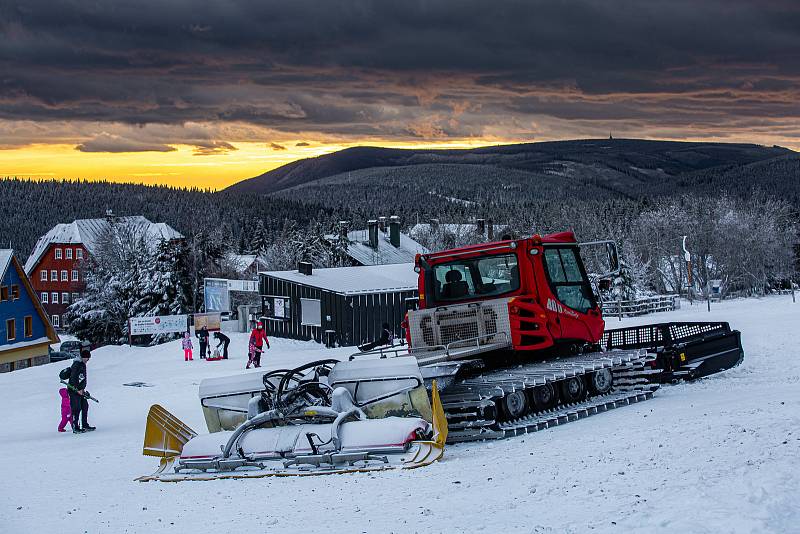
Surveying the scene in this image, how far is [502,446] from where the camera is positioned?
12.2 metres

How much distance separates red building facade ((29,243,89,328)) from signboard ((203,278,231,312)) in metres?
60.8

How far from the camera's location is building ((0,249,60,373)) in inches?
1989

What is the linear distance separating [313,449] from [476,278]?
5406mm

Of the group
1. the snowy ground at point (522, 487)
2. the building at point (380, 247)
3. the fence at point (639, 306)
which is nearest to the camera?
the snowy ground at point (522, 487)

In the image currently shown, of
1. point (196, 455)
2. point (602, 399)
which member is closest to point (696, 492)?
point (196, 455)

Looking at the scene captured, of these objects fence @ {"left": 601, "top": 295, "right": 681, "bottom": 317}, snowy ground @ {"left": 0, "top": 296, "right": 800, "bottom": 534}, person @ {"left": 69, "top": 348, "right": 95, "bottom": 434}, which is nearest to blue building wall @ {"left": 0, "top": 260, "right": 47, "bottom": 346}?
fence @ {"left": 601, "top": 295, "right": 681, "bottom": 317}

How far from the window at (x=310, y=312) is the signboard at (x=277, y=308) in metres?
1.09

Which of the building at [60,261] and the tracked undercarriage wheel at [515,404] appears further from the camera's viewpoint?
the building at [60,261]

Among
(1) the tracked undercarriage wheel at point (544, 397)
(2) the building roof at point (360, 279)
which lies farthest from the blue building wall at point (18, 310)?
(1) the tracked undercarriage wheel at point (544, 397)

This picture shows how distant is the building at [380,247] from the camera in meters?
66.7

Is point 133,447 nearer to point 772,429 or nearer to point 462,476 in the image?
point 462,476

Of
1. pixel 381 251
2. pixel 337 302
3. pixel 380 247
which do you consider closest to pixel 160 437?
pixel 337 302

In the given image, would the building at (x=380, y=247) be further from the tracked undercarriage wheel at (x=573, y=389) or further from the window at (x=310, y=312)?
the tracked undercarriage wheel at (x=573, y=389)

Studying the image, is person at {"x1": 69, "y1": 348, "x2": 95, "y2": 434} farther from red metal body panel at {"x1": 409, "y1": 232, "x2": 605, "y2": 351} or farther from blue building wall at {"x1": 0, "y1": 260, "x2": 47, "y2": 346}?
blue building wall at {"x1": 0, "y1": 260, "x2": 47, "y2": 346}
